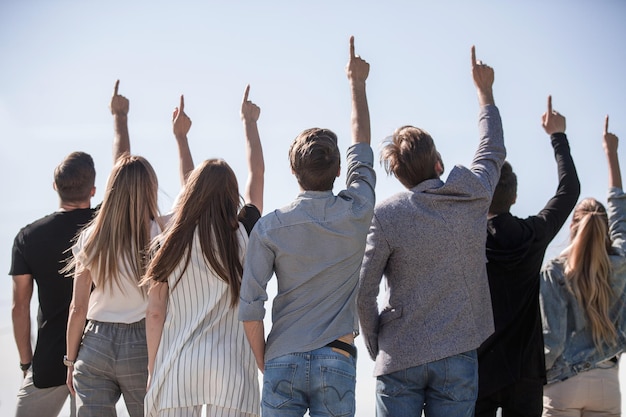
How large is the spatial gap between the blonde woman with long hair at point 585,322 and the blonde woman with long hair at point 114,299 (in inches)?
80.3

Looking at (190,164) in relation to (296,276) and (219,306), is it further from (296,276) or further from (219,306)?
(296,276)

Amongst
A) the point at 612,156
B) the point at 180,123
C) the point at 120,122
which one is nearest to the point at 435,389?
the point at 180,123

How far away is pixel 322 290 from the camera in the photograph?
2.72 metres

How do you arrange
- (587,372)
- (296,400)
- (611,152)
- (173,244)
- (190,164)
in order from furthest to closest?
(611,152)
(190,164)
(587,372)
(173,244)
(296,400)

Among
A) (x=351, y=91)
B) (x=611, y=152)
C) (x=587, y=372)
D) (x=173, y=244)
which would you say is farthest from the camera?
(x=611, y=152)

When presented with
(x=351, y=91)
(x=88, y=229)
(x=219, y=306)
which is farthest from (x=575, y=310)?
(x=88, y=229)

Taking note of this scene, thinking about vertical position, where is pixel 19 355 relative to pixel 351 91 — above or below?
below

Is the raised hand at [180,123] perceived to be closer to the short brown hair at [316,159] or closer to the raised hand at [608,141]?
the short brown hair at [316,159]

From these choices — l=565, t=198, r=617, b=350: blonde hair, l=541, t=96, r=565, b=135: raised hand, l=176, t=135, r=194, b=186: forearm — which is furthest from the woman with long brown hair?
l=565, t=198, r=617, b=350: blonde hair

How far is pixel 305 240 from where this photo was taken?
2719 millimetres

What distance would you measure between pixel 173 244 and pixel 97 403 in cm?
91

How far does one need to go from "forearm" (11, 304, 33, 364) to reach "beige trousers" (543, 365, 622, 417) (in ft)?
9.09

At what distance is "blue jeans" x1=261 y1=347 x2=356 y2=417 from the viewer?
2.60 m

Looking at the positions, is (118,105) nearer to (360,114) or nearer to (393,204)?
(360,114)
